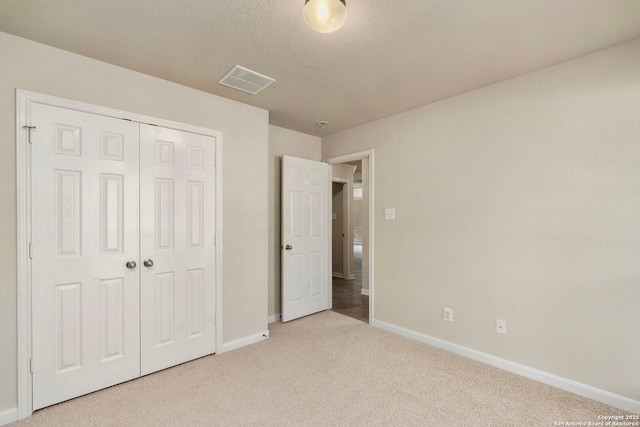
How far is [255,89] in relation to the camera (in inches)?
104

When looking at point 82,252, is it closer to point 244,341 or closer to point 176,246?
point 176,246

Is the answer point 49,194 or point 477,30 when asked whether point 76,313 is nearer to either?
point 49,194

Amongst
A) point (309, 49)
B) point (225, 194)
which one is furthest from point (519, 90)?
point (225, 194)

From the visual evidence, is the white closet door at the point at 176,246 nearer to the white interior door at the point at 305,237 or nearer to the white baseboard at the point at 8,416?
the white baseboard at the point at 8,416

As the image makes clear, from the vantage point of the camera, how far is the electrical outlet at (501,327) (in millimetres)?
2488

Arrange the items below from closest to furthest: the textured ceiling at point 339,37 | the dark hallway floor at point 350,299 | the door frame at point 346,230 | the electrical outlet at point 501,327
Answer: the textured ceiling at point 339,37, the electrical outlet at point 501,327, the dark hallway floor at point 350,299, the door frame at point 346,230

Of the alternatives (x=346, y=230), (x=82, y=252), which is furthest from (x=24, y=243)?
(x=346, y=230)

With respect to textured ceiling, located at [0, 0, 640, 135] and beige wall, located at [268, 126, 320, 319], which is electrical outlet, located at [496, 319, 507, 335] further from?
beige wall, located at [268, 126, 320, 319]

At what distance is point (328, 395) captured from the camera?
211 cm

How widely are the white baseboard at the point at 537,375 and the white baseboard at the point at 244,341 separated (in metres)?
1.53

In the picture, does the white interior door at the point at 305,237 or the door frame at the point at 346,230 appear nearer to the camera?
the white interior door at the point at 305,237

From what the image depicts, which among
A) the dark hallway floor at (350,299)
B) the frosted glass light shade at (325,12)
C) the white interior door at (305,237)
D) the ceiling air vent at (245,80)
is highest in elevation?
the ceiling air vent at (245,80)

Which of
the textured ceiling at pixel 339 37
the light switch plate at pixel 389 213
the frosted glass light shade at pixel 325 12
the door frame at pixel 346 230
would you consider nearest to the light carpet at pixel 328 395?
the light switch plate at pixel 389 213

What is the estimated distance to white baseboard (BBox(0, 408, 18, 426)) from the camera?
1812mm
